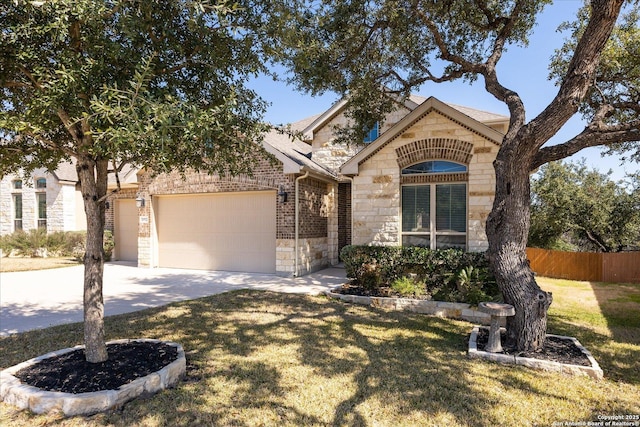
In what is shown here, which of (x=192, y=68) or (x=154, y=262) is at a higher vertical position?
(x=192, y=68)

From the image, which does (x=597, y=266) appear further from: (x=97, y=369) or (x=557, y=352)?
(x=97, y=369)

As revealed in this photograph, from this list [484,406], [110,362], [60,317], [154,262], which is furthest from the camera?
[154,262]

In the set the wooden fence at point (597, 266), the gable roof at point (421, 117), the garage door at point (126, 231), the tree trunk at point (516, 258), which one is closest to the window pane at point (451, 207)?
the gable roof at point (421, 117)

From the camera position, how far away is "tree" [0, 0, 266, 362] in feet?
10.2

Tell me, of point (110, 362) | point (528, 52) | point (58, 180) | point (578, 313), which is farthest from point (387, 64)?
point (58, 180)

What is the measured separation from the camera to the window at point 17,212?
67.7ft

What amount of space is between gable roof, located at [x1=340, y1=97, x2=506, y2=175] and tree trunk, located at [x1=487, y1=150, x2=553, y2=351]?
3.69m

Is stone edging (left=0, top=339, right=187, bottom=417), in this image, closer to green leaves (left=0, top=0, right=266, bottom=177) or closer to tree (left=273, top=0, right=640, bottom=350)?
green leaves (left=0, top=0, right=266, bottom=177)

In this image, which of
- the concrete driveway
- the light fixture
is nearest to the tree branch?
the concrete driveway

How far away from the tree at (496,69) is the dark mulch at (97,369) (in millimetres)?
4352

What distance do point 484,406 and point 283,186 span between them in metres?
8.83

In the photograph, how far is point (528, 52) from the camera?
9.80m

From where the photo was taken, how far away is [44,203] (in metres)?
19.9

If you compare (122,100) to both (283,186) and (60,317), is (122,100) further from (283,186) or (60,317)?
(283,186)
